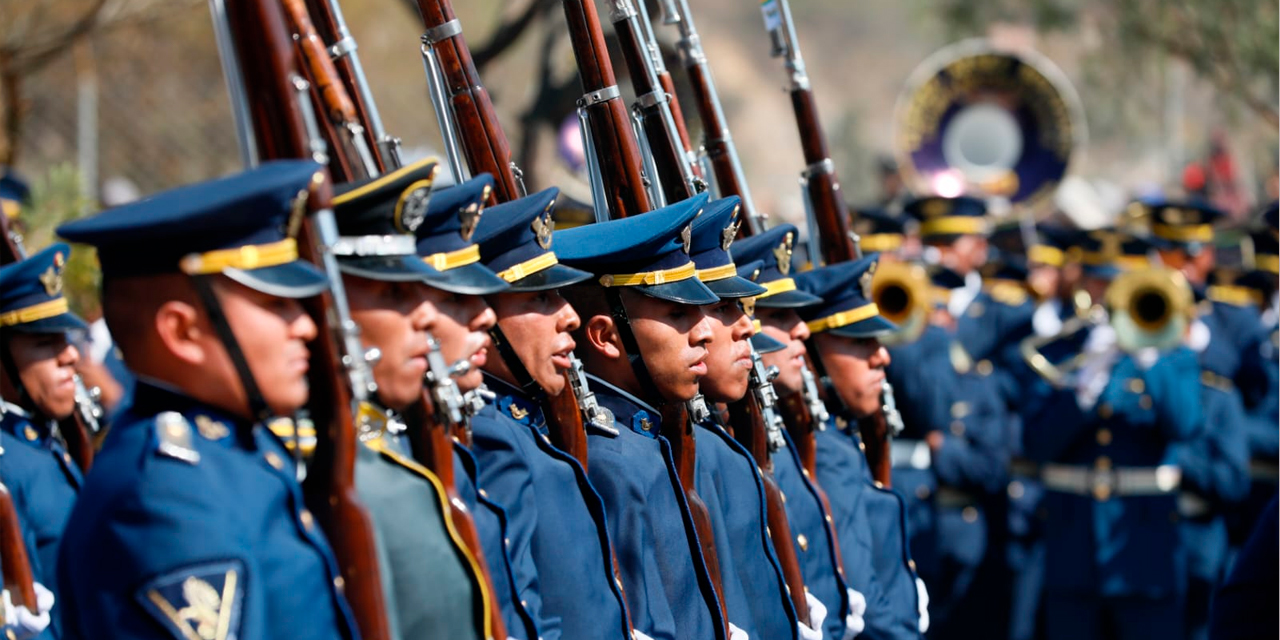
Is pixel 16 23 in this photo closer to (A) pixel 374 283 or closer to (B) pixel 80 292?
(B) pixel 80 292

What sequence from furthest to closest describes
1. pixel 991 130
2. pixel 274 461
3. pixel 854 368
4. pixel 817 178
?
pixel 991 130
pixel 817 178
pixel 854 368
pixel 274 461

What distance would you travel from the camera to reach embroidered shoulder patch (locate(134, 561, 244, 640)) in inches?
111

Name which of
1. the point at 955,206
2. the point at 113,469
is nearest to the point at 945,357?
the point at 955,206

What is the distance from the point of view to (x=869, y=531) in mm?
6508

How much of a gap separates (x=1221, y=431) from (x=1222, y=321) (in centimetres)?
162

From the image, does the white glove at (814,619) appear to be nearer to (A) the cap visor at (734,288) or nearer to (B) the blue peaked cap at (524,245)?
(A) the cap visor at (734,288)

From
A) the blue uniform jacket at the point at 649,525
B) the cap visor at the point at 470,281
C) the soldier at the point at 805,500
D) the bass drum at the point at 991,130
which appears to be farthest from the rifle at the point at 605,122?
the bass drum at the point at 991,130

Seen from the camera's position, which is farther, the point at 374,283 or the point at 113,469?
the point at 374,283

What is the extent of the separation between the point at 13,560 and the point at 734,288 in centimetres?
238

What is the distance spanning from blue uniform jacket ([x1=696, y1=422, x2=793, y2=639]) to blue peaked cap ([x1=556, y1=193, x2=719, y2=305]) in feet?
2.05

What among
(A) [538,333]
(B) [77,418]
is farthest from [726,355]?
(B) [77,418]

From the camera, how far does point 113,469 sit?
297 cm

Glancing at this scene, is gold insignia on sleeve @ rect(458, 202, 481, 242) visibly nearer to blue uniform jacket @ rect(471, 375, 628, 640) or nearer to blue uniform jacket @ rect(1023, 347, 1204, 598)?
blue uniform jacket @ rect(471, 375, 628, 640)

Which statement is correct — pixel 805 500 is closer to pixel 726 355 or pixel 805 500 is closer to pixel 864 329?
pixel 864 329
